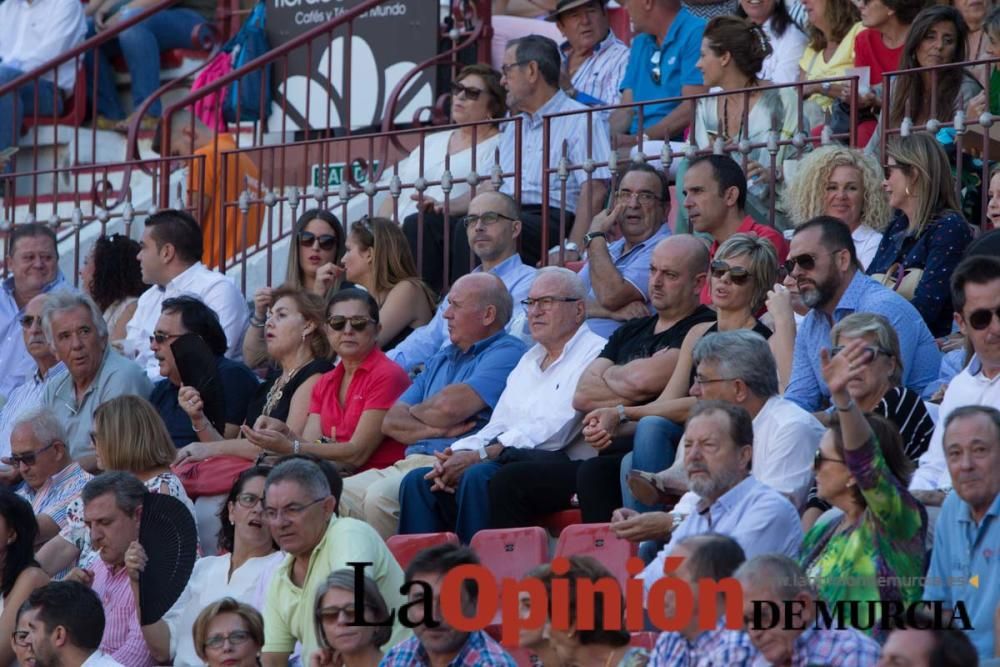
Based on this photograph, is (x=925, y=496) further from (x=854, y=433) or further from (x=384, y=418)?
(x=384, y=418)

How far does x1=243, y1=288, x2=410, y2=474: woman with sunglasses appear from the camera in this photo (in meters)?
10.5

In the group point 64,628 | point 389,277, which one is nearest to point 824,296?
point 389,277

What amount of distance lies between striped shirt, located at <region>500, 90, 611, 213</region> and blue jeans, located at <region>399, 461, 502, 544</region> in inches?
101

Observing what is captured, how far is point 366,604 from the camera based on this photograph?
8102 mm

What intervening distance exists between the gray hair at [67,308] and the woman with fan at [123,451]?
3.94ft

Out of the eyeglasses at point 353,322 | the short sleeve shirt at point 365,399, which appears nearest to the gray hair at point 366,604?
the short sleeve shirt at point 365,399

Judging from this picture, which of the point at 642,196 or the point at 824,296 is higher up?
the point at 642,196

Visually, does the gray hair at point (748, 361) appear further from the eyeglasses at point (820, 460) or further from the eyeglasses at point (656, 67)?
the eyeglasses at point (656, 67)

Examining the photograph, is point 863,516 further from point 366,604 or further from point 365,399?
point 365,399

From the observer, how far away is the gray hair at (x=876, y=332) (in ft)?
27.8

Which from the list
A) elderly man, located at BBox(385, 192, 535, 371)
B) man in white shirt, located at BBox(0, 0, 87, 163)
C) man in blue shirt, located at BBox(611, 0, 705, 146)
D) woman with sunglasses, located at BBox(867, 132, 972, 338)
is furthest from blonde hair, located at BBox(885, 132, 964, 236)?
man in white shirt, located at BBox(0, 0, 87, 163)

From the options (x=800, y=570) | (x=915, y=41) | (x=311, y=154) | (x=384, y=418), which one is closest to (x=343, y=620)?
(x=800, y=570)

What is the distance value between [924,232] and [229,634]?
11.6ft

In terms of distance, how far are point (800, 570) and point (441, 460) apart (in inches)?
126
